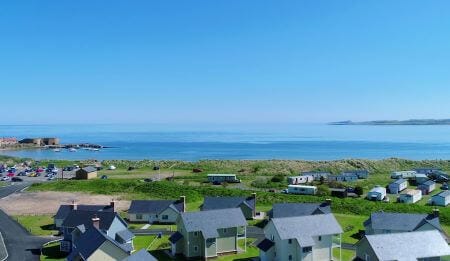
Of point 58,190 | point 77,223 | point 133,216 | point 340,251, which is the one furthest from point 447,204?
point 58,190

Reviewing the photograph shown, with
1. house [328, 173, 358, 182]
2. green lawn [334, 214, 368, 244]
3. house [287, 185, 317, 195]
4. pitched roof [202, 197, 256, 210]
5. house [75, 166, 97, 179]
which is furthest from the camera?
house [75, 166, 97, 179]

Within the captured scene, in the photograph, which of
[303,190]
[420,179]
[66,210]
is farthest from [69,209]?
[420,179]

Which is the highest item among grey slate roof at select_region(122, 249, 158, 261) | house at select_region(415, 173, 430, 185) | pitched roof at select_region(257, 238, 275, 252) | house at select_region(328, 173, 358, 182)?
grey slate roof at select_region(122, 249, 158, 261)

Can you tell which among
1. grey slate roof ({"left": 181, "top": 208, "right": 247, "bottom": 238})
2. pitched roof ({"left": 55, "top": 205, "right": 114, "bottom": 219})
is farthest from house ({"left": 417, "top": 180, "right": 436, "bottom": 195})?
pitched roof ({"left": 55, "top": 205, "right": 114, "bottom": 219})

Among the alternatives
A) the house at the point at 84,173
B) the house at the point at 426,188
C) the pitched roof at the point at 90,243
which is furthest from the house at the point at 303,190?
the house at the point at 84,173

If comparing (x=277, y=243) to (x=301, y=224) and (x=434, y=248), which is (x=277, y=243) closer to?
(x=301, y=224)

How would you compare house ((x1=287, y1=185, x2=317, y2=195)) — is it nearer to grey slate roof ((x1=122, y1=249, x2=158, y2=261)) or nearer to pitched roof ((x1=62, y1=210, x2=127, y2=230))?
pitched roof ((x1=62, y1=210, x2=127, y2=230))
